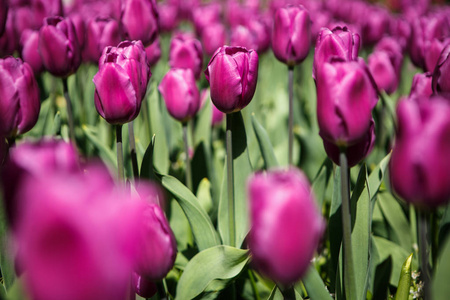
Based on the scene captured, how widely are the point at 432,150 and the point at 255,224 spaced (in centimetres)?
32

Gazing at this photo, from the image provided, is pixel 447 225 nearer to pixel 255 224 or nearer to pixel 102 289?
pixel 255 224

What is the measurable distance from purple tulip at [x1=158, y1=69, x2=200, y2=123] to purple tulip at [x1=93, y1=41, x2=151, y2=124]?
516 millimetres

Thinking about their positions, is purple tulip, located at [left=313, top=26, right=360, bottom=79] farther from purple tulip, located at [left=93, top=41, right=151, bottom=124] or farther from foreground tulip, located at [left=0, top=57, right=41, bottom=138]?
foreground tulip, located at [left=0, top=57, right=41, bottom=138]

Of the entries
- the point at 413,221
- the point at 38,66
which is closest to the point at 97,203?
the point at 413,221

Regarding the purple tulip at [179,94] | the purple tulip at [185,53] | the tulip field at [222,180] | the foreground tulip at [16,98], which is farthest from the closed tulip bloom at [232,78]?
the purple tulip at [185,53]

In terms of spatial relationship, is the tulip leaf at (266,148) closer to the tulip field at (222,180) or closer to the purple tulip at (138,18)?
the tulip field at (222,180)

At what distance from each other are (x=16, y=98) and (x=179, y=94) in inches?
25.5

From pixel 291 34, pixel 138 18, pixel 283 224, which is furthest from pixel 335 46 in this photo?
pixel 138 18

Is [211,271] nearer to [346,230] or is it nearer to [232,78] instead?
[346,230]

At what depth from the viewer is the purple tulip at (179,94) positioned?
181cm

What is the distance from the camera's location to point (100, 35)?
2.22m

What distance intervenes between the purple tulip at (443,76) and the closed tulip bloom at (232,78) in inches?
20.8

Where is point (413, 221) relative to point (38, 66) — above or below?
below

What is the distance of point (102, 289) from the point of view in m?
0.52
